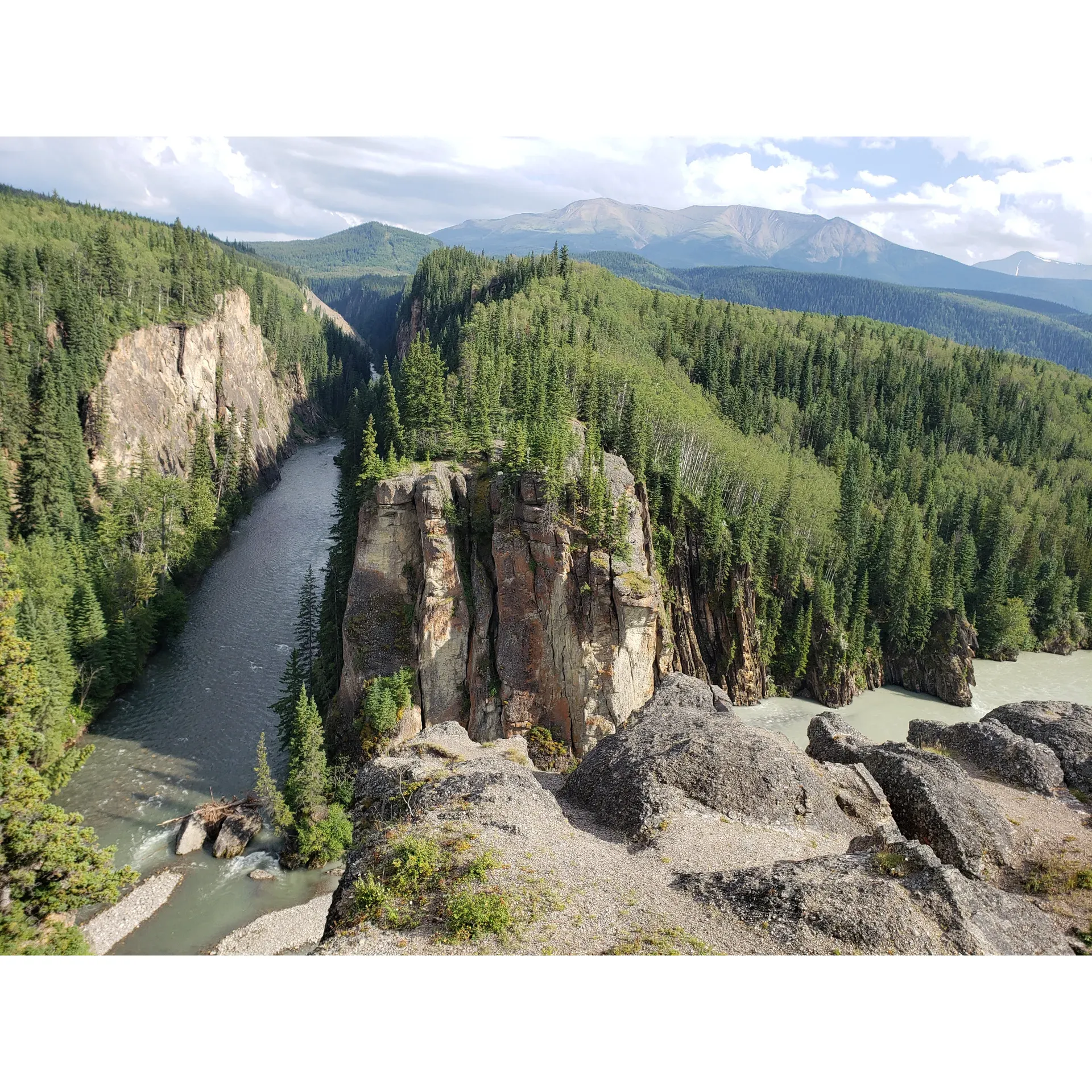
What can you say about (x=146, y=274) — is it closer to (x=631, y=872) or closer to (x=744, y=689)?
(x=744, y=689)

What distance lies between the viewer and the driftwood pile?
97.7 ft

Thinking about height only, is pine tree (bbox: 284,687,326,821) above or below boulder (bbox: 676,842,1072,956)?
below

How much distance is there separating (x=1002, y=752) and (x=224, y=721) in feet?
120

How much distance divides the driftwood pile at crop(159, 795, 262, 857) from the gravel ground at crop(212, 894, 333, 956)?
4335 mm

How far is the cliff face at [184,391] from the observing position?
61250mm

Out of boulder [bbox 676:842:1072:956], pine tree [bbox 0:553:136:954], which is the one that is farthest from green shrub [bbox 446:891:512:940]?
pine tree [bbox 0:553:136:954]

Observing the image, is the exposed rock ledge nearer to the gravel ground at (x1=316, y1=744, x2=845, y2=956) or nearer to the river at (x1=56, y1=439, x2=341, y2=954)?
the gravel ground at (x1=316, y1=744, x2=845, y2=956)

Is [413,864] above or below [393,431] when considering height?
below

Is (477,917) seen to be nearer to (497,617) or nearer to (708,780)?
(708,780)

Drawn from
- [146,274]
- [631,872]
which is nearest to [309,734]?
[631,872]

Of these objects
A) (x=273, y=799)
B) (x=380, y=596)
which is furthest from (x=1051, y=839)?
(x=273, y=799)

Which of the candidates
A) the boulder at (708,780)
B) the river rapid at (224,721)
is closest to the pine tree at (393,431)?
the river rapid at (224,721)

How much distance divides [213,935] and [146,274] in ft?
254

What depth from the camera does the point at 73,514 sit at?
5003 centimetres
